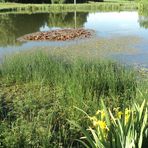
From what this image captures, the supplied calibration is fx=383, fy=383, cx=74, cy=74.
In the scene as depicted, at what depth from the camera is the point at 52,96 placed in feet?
24.8

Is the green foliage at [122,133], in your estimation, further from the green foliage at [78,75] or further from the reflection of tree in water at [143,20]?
the reflection of tree in water at [143,20]

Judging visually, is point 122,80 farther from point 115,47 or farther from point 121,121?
point 115,47

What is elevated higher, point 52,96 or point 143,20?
point 52,96

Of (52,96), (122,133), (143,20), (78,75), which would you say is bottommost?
(143,20)

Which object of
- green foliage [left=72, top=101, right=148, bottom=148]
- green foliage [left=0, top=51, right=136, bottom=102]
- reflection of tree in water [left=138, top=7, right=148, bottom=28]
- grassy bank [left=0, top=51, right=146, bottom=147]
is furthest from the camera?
reflection of tree in water [left=138, top=7, right=148, bottom=28]

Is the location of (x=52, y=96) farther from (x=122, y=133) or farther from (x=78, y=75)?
(x=122, y=133)

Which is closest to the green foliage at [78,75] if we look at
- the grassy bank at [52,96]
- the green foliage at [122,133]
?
the grassy bank at [52,96]

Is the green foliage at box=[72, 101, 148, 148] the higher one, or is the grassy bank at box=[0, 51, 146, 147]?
the green foliage at box=[72, 101, 148, 148]

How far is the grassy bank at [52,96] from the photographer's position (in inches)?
202

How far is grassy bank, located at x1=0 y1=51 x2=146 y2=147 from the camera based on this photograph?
5.12m

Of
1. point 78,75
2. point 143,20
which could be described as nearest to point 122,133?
point 78,75

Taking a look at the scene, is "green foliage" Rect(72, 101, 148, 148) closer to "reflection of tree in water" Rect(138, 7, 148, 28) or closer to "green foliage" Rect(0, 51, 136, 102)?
"green foliage" Rect(0, 51, 136, 102)

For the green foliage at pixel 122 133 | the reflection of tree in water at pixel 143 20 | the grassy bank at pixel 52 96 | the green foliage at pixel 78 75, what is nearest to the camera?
the green foliage at pixel 122 133

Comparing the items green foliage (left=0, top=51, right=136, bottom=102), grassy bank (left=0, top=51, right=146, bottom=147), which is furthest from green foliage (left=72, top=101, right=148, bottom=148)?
green foliage (left=0, top=51, right=136, bottom=102)
